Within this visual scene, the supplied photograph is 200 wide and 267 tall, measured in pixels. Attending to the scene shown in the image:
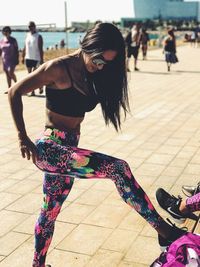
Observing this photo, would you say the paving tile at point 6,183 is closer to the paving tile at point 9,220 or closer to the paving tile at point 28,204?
the paving tile at point 28,204

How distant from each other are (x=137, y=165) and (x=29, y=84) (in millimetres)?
3594

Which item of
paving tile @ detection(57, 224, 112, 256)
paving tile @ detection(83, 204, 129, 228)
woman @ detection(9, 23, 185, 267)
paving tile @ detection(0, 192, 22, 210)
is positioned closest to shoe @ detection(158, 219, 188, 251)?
woman @ detection(9, 23, 185, 267)

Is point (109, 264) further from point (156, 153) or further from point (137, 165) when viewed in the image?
point (156, 153)

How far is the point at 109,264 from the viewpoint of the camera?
3531 mm

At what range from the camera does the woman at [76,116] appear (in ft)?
9.02

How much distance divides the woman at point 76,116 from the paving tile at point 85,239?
0.78m

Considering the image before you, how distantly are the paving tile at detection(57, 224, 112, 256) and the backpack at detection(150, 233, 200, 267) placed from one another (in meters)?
1.04

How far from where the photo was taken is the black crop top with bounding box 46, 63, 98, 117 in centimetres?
284

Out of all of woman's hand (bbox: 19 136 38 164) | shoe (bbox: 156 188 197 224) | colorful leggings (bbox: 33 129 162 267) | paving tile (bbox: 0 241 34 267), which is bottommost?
paving tile (bbox: 0 241 34 267)

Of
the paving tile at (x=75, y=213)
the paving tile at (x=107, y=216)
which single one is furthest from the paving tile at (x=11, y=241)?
the paving tile at (x=107, y=216)

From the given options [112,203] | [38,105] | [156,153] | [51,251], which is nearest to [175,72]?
[38,105]

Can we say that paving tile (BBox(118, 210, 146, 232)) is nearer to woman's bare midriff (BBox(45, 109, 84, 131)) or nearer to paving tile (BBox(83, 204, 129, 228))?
paving tile (BBox(83, 204, 129, 228))

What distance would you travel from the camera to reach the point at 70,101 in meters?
2.87

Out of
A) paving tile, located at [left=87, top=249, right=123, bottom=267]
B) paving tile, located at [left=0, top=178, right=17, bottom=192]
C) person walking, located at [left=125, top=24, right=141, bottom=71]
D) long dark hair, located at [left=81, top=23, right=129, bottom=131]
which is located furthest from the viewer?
person walking, located at [left=125, top=24, right=141, bottom=71]
